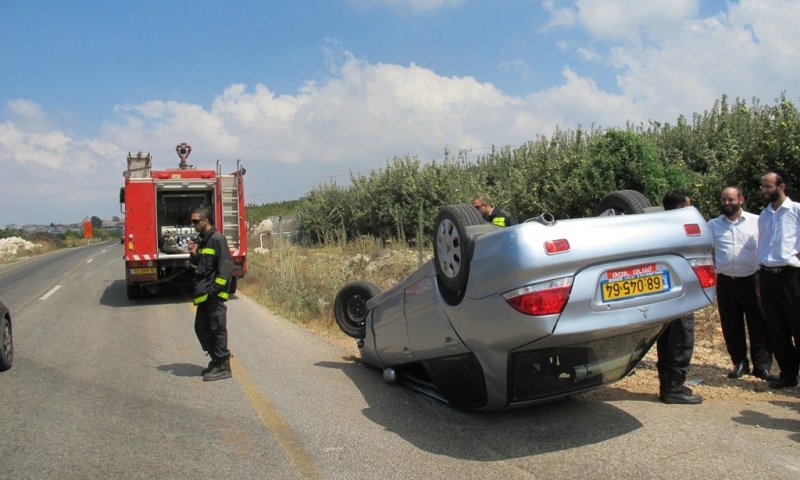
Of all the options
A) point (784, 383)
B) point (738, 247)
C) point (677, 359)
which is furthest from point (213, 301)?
point (784, 383)

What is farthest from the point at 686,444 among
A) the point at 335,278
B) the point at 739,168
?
the point at 335,278

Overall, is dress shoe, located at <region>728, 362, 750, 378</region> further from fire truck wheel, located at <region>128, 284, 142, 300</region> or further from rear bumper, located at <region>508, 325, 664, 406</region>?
fire truck wheel, located at <region>128, 284, 142, 300</region>

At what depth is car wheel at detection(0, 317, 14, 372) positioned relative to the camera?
707 centimetres

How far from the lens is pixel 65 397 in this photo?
5.98 m

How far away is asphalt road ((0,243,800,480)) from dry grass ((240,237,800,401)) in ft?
1.28

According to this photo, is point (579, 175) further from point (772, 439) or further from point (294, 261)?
point (772, 439)

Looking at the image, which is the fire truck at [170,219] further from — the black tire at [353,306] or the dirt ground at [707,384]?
the dirt ground at [707,384]

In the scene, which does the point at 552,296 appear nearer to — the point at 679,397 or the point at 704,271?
the point at 704,271

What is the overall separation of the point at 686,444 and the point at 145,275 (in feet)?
39.3

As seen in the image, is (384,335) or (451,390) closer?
(451,390)

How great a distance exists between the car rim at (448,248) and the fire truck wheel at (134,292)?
11.6m

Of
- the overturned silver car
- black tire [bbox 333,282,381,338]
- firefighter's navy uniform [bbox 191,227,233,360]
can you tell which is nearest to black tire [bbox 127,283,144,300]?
firefighter's navy uniform [bbox 191,227,233,360]

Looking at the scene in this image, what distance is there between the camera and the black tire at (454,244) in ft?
13.5

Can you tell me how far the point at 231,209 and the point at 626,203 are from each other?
11253mm
